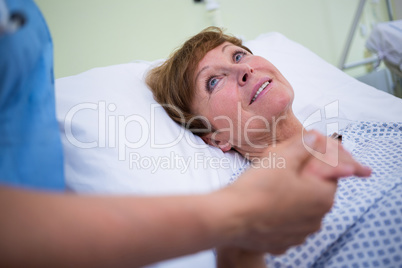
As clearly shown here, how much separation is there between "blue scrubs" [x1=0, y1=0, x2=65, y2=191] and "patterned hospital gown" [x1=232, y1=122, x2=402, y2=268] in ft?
1.66

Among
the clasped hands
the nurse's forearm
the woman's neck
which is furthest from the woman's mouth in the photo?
the nurse's forearm

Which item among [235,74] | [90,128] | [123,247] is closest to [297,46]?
[235,74]

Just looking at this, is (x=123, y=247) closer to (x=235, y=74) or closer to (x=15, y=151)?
(x=15, y=151)

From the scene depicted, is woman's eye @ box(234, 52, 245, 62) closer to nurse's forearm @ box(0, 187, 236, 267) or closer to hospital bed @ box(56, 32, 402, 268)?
hospital bed @ box(56, 32, 402, 268)

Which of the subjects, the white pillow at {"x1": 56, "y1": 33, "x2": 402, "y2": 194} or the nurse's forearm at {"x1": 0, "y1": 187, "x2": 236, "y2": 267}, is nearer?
the nurse's forearm at {"x1": 0, "y1": 187, "x2": 236, "y2": 267}

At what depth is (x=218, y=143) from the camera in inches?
46.1

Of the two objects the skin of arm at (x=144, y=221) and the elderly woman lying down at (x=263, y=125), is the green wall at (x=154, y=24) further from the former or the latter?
the skin of arm at (x=144, y=221)

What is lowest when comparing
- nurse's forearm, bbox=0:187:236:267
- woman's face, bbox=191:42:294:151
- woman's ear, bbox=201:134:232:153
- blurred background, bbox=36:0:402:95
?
woman's ear, bbox=201:134:232:153

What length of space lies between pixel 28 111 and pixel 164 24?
117cm

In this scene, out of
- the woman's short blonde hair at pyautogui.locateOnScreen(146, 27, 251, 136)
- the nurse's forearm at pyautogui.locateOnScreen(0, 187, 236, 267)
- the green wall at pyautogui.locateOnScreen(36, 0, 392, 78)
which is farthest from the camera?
the green wall at pyautogui.locateOnScreen(36, 0, 392, 78)

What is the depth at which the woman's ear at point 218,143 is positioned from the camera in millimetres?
1149

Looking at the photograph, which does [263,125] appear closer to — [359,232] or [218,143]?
[218,143]

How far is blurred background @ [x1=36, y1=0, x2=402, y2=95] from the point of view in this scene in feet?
4.50

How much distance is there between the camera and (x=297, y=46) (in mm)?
1653
